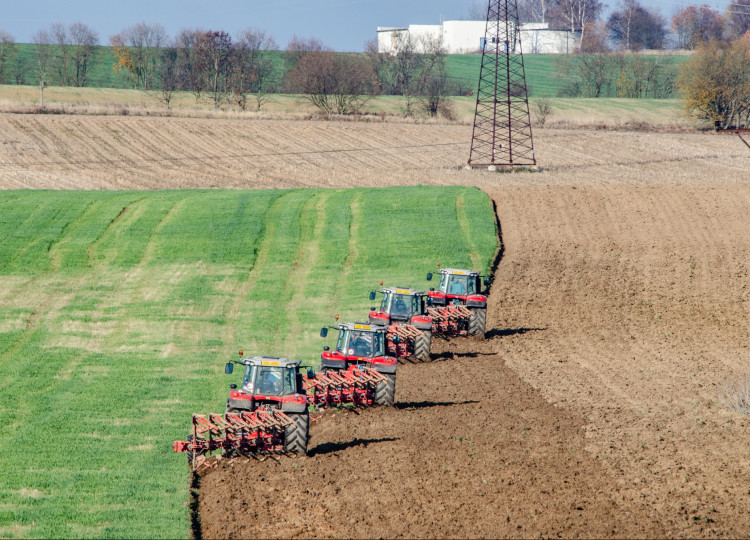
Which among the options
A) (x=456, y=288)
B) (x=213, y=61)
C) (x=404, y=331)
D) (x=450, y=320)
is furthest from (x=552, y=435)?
(x=213, y=61)

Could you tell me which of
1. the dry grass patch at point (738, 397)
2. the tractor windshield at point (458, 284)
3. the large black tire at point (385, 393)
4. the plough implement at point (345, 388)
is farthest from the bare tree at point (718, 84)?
the plough implement at point (345, 388)

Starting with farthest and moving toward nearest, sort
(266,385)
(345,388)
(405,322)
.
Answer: (405,322), (345,388), (266,385)

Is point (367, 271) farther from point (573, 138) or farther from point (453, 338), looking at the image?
point (573, 138)

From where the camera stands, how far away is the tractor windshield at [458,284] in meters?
27.3

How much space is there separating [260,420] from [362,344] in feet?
16.2

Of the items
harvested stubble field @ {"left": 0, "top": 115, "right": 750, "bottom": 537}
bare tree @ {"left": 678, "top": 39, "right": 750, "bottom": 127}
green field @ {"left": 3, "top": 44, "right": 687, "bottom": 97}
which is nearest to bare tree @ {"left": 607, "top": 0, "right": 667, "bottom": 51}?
green field @ {"left": 3, "top": 44, "right": 687, "bottom": 97}

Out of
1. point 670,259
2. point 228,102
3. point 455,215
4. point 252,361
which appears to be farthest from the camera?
point 228,102

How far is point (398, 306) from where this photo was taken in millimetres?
25438

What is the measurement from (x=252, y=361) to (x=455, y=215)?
88.6 ft

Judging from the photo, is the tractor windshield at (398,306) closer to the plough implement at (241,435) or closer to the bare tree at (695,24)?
the plough implement at (241,435)

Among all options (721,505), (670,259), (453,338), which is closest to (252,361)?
(721,505)

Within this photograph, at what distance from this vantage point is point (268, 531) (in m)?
12.7

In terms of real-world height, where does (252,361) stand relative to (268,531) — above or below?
above

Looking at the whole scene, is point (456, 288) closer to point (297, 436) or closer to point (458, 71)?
point (297, 436)
